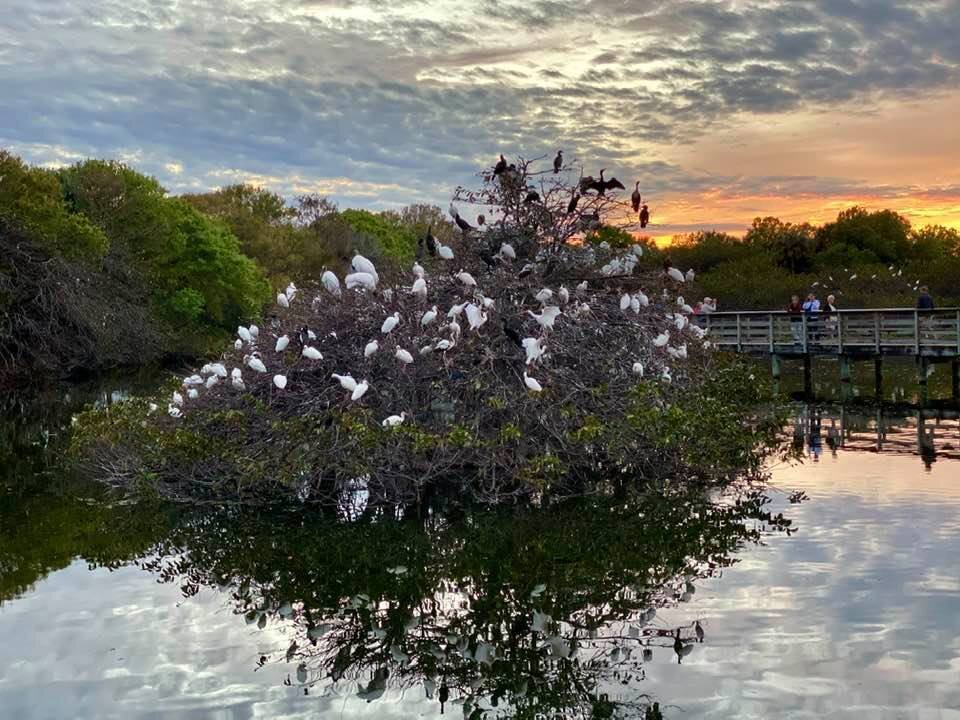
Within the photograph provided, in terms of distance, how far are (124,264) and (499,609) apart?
36.2 meters

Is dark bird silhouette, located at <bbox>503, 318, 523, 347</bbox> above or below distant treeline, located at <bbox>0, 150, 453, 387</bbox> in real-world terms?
below

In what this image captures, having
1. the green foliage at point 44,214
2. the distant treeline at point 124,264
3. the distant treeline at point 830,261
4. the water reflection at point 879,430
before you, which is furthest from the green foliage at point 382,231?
the water reflection at point 879,430

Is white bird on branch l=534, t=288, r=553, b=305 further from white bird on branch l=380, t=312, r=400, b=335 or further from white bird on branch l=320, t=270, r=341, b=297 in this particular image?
white bird on branch l=320, t=270, r=341, b=297

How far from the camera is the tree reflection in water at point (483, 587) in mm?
7195

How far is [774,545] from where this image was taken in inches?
408

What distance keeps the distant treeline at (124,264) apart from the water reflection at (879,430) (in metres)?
7.83

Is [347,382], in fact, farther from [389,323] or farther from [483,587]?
[483,587]

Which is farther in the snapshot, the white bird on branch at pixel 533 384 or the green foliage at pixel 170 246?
the green foliage at pixel 170 246

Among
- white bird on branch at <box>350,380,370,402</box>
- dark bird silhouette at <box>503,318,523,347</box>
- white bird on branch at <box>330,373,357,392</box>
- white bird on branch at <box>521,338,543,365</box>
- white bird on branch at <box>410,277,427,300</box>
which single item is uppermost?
white bird on branch at <box>410,277,427,300</box>

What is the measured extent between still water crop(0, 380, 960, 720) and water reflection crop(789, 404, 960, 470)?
3.37 metres

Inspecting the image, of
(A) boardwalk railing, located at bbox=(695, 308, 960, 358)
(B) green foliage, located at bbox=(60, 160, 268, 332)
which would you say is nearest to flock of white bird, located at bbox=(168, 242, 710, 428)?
(A) boardwalk railing, located at bbox=(695, 308, 960, 358)

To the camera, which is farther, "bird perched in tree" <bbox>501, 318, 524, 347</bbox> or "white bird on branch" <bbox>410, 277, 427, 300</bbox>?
"white bird on branch" <bbox>410, 277, 427, 300</bbox>

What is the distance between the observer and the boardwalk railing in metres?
25.2

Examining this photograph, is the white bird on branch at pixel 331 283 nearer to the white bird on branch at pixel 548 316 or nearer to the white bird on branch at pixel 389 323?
the white bird on branch at pixel 389 323
